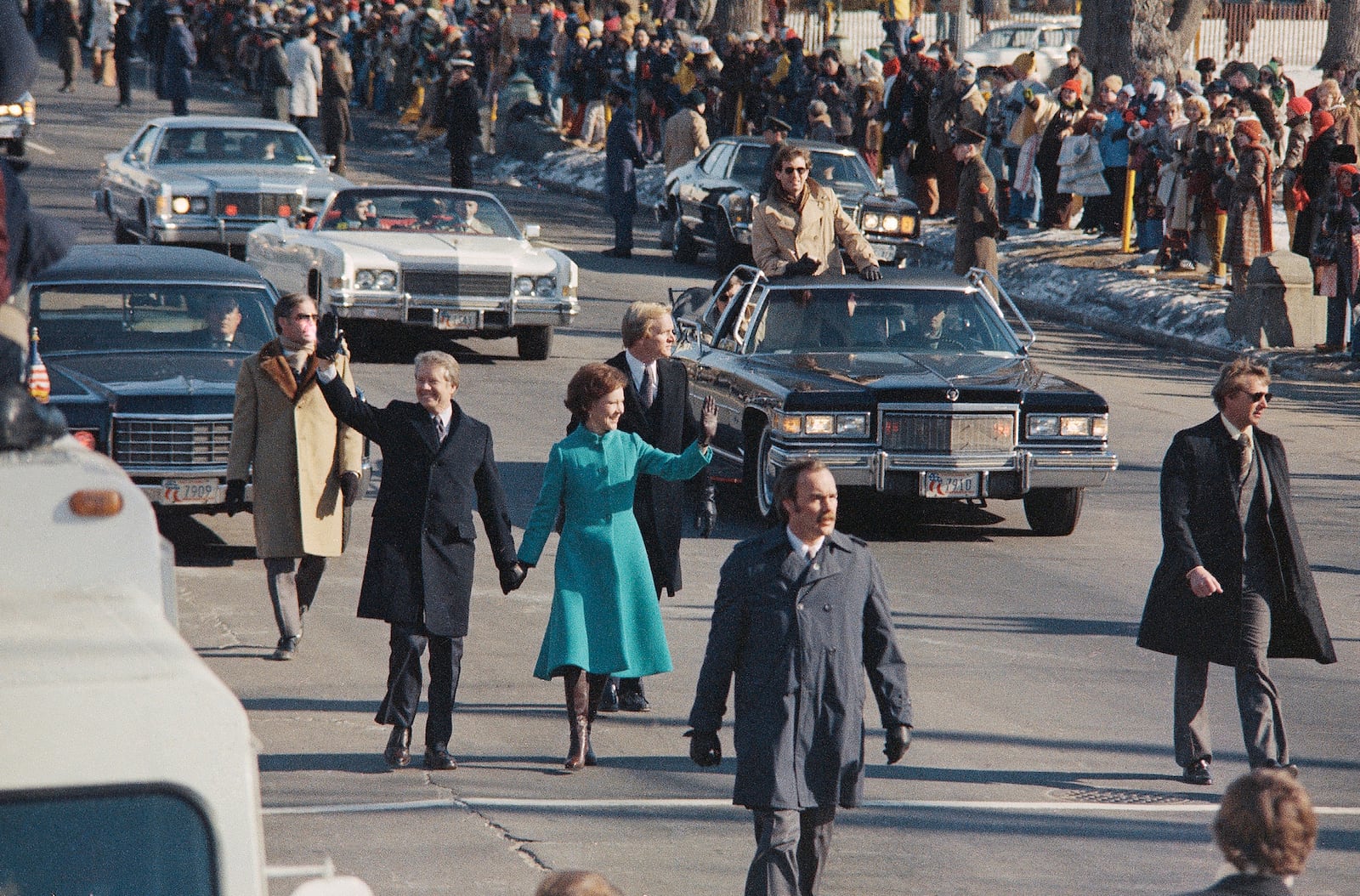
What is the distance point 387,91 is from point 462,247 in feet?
96.0

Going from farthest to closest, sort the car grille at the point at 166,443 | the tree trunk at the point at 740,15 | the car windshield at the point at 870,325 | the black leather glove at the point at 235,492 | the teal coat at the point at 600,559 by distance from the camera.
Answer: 1. the tree trunk at the point at 740,15
2. the car windshield at the point at 870,325
3. the car grille at the point at 166,443
4. the black leather glove at the point at 235,492
5. the teal coat at the point at 600,559

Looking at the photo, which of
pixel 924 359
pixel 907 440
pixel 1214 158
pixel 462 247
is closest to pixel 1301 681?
pixel 907 440

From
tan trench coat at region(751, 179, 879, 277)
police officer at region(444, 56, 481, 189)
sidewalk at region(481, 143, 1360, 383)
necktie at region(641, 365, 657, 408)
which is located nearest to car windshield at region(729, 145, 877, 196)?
sidewalk at region(481, 143, 1360, 383)

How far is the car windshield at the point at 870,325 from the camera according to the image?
42.5 feet

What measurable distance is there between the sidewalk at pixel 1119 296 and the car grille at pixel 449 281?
24.7ft

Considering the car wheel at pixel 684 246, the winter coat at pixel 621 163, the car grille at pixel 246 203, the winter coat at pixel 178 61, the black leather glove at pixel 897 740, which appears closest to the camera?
the black leather glove at pixel 897 740

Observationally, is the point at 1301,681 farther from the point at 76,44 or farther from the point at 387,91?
the point at 76,44

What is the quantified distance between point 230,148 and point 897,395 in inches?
549

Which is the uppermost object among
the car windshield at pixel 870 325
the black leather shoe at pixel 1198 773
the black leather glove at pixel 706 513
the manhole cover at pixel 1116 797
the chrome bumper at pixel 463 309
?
the car windshield at pixel 870 325

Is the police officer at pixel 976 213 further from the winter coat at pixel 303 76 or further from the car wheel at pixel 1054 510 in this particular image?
the winter coat at pixel 303 76

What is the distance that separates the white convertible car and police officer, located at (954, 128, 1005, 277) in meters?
3.95

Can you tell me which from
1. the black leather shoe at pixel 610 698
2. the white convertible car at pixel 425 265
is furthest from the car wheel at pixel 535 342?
the black leather shoe at pixel 610 698

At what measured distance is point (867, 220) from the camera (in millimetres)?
24266

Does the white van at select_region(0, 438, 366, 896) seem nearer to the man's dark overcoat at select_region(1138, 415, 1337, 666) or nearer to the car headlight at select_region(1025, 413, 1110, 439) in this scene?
the man's dark overcoat at select_region(1138, 415, 1337, 666)
